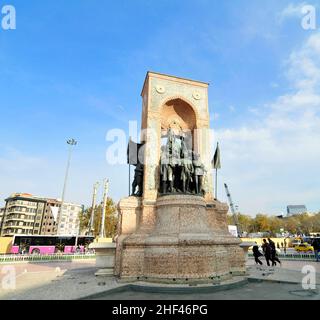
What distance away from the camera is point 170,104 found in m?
13.9

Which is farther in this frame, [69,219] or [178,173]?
[69,219]

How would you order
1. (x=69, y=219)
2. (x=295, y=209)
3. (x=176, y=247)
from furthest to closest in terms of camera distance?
→ (x=295, y=209), (x=69, y=219), (x=176, y=247)

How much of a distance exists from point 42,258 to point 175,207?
17920mm

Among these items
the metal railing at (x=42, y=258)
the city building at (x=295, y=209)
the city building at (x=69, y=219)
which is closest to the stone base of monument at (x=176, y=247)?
the metal railing at (x=42, y=258)

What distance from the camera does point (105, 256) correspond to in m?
10.2

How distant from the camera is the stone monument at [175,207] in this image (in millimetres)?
8328

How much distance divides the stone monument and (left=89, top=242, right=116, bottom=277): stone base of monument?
57cm

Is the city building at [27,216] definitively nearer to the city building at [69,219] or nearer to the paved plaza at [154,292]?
the city building at [69,219]

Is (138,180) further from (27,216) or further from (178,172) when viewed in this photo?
(27,216)

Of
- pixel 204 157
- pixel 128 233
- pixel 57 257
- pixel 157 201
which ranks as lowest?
pixel 57 257

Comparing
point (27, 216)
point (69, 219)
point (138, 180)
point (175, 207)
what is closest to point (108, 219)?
point (138, 180)

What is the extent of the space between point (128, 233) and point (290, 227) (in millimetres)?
84331
